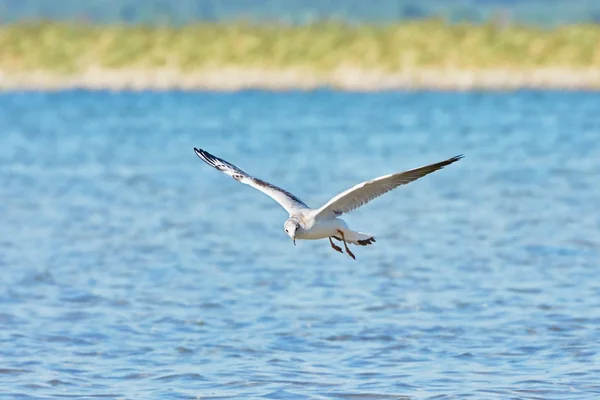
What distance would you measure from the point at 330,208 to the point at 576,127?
20206mm

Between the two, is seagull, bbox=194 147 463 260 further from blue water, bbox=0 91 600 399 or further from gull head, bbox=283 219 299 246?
blue water, bbox=0 91 600 399

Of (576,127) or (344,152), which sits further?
(576,127)

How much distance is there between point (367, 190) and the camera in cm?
876

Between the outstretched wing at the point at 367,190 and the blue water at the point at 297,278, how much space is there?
1.12 meters

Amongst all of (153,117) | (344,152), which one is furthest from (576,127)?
(153,117)

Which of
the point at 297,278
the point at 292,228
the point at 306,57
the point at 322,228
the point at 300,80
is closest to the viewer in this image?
the point at 292,228

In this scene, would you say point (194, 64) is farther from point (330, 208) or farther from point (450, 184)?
point (330, 208)

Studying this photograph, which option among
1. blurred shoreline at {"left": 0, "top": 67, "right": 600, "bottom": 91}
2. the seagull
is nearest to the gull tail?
the seagull

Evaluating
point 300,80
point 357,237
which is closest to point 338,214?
point 357,237

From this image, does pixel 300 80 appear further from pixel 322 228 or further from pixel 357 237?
Result: pixel 322 228

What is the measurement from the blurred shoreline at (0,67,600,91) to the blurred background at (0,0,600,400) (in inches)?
71.1

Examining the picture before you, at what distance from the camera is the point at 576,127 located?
28.2 meters

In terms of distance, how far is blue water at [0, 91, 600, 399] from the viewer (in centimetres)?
903

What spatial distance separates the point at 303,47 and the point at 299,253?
1229 inches
